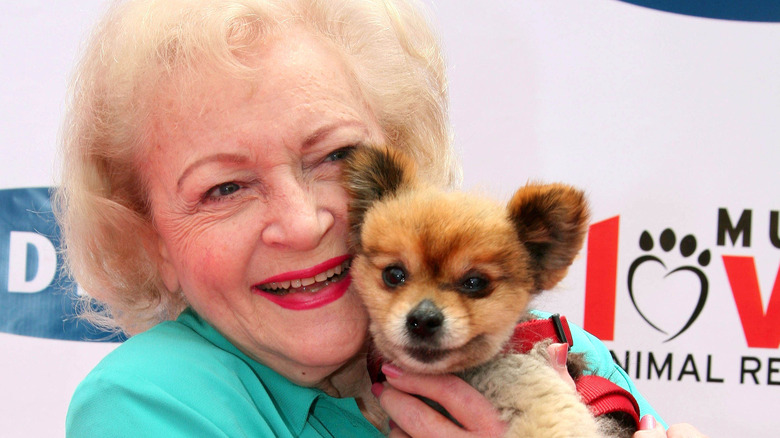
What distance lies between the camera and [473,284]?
1.31 metres

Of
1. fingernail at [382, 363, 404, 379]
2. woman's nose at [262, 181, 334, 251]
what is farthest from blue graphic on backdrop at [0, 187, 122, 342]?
fingernail at [382, 363, 404, 379]

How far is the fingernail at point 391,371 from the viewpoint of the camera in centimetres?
143

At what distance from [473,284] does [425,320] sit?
0.13 m

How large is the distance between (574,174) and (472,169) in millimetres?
452

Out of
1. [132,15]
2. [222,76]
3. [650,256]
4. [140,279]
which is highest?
[132,15]

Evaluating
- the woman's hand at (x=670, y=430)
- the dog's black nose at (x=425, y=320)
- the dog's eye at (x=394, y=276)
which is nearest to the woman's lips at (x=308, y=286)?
the dog's eye at (x=394, y=276)

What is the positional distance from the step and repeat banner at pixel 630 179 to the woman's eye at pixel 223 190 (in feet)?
4.91

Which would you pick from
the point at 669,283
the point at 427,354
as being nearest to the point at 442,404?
the point at 427,354

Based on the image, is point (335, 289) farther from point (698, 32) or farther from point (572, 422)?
point (698, 32)

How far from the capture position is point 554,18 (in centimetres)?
276

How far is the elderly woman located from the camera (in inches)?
51.9

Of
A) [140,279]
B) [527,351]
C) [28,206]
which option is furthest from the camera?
[28,206]

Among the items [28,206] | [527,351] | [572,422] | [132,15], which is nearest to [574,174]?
[527,351]

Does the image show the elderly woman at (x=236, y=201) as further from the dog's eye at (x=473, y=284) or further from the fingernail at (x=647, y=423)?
the dog's eye at (x=473, y=284)
